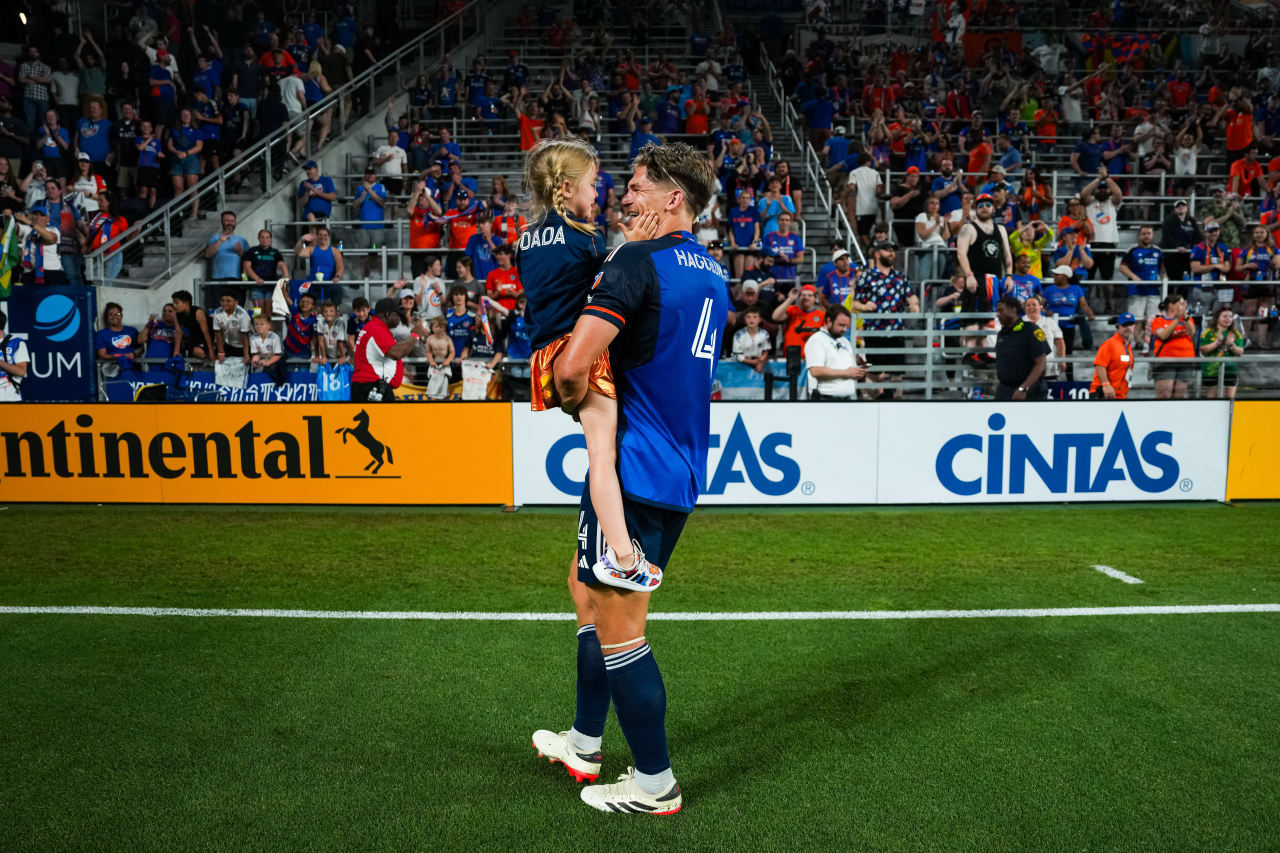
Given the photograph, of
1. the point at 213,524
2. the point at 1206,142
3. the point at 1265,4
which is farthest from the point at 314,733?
the point at 1265,4

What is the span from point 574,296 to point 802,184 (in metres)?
16.3

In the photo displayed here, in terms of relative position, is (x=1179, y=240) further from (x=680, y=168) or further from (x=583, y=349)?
(x=583, y=349)

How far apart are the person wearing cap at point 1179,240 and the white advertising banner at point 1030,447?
7.96 meters

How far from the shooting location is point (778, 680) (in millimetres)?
4977

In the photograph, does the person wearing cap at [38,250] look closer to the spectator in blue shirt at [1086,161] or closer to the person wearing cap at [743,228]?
the person wearing cap at [743,228]

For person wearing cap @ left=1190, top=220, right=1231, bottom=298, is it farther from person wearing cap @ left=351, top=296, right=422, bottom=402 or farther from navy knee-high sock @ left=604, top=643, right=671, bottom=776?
navy knee-high sock @ left=604, top=643, right=671, bottom=776

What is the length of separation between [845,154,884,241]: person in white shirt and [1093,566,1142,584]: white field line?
10565 mm

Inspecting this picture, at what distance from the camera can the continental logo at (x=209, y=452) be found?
380 inches

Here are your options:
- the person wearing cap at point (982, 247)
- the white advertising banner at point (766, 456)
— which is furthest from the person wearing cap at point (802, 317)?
the white advertising banner at point (766, 456)

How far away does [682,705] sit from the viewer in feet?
15.2

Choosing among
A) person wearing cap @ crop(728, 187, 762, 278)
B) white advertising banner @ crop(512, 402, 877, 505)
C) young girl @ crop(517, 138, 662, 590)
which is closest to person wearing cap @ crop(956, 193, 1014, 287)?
person wearing cap @ crop(728, 187, 762, 278)

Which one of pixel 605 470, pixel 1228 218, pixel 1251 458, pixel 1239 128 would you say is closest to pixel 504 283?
pixel 1251 458

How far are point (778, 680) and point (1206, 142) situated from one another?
20447 millimetres

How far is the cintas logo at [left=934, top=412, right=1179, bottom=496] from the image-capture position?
957 centimetres
